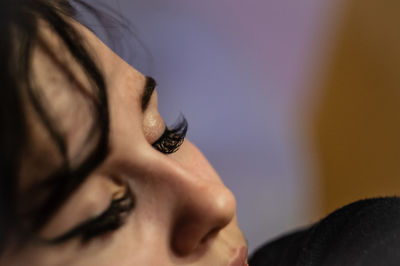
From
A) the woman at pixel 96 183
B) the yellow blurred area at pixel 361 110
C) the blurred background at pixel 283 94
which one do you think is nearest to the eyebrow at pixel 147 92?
the woman at pixel 96 183

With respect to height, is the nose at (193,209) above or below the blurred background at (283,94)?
above

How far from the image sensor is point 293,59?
1.15 metres

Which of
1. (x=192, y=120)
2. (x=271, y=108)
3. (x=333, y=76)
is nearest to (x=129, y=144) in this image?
(x=192, y=120)

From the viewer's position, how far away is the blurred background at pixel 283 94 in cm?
102

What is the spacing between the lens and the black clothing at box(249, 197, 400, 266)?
1.21 feet

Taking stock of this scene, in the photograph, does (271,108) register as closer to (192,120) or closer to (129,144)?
(192,120)

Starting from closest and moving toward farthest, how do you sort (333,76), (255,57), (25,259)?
(25,259) < (255,57) < (333,76)

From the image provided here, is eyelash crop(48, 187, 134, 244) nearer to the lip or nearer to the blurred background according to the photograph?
the lip

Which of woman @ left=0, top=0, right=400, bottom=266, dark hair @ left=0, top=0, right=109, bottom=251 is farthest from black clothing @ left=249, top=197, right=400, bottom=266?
dark hair @ left=0, top=0, right=109, bottom=251

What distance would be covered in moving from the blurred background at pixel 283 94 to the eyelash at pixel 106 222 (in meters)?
0.57

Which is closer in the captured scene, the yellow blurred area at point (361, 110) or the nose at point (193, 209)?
the nose at point (193, 209)

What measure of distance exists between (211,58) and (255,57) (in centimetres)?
13

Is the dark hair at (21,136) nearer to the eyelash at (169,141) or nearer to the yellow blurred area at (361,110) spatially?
the eyelash at (169,141)

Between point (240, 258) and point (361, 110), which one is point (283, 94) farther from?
point (240, 258)
